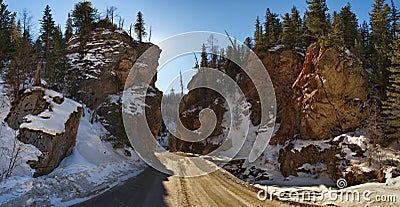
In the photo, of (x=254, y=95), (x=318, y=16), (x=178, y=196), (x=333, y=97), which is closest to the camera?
(x=178, y=196)

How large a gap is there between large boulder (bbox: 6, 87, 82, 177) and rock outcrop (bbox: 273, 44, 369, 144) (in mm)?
18549

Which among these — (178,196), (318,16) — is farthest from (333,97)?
(178,196)

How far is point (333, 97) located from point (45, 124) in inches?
830

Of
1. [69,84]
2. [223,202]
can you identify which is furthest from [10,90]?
[223,202]

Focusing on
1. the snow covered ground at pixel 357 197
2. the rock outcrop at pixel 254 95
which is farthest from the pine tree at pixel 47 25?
the snow covered ground at pixel 357 197

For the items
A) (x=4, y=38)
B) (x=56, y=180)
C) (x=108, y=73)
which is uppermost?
(x=4, y=38)

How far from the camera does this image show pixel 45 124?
13.2 metres

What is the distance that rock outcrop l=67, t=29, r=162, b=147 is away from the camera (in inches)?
1152

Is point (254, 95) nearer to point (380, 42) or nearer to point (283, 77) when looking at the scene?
point (283, 77)

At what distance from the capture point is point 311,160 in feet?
67.2

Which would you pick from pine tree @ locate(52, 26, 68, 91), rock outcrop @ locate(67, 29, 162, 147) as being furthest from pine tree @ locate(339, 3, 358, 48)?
pine tree @ locate(52, 26, 68, 91)

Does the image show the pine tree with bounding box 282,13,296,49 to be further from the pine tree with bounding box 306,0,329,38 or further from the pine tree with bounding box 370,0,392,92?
the pine tree with bounding box 370,0,392,92

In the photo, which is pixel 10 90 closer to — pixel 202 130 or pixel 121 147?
pixel 121 147

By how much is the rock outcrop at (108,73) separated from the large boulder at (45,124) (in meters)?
9.68
